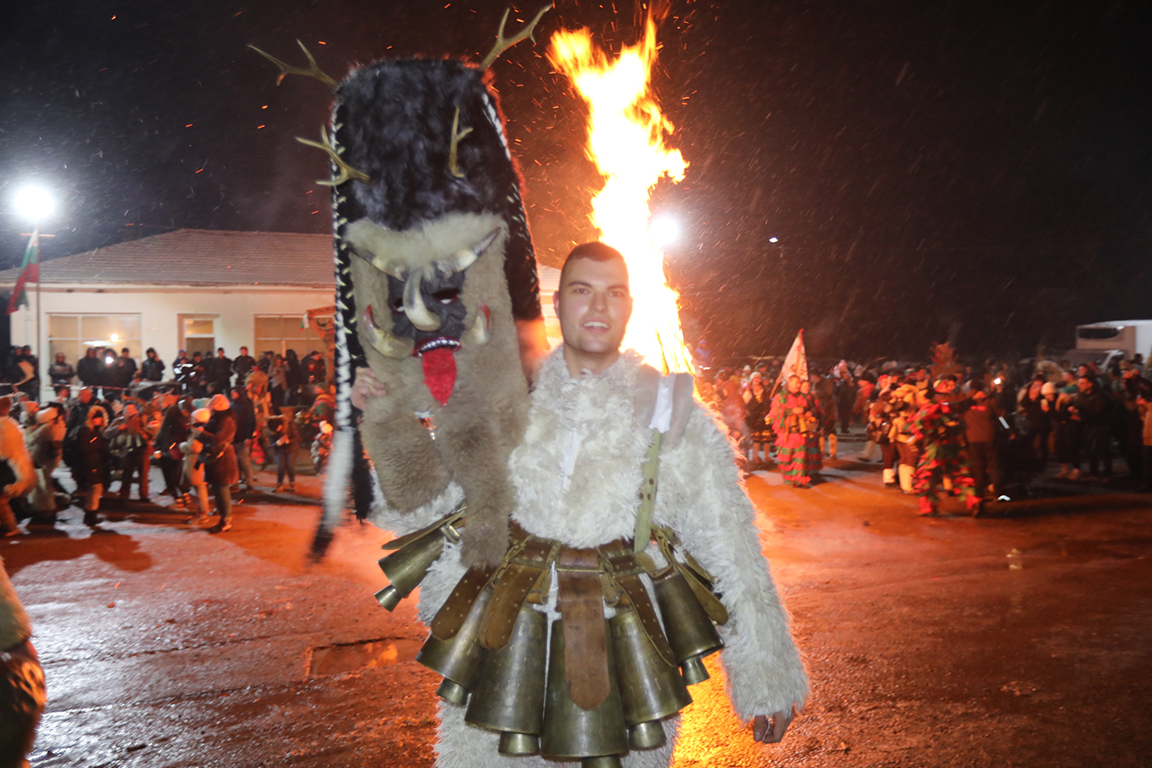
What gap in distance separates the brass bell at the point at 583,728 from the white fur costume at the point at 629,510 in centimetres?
24

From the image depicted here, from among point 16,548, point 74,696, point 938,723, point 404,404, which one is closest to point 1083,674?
point 938,723

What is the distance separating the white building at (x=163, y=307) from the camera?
21219mm

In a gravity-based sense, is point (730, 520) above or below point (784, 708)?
above

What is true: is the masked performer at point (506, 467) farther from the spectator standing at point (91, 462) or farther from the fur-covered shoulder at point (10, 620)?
the spectator standing at point (91, 462)

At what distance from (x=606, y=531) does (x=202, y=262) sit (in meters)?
24.7

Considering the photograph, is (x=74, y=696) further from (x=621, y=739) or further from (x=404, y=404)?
(x=621, y=739)

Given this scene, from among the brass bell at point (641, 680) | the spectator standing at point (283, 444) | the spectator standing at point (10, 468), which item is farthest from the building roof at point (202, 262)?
the brass bell at point (641, 680)

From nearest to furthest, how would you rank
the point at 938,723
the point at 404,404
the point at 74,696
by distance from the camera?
the point at 404,404, the point at 938,723, the point at 74,696

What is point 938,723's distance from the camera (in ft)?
14.0

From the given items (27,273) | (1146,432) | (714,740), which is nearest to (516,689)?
(714,740)

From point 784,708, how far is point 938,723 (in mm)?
2860

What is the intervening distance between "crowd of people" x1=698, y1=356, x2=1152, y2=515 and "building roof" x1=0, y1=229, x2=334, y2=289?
1474 cm

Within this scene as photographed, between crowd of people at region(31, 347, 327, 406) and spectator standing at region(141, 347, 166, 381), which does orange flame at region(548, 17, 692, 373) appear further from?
spectator standing at region(141, 347, 166, 381)

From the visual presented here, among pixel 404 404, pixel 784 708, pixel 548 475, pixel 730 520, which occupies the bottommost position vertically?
pixel 784 708
